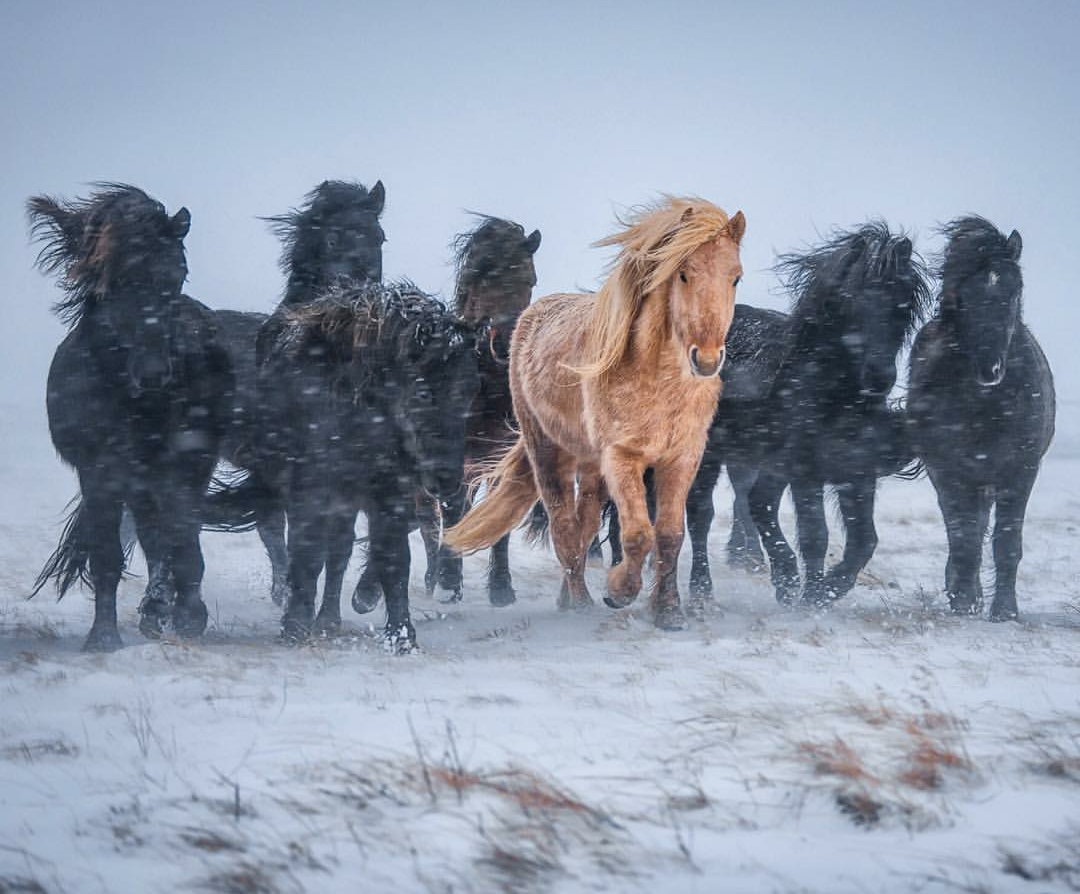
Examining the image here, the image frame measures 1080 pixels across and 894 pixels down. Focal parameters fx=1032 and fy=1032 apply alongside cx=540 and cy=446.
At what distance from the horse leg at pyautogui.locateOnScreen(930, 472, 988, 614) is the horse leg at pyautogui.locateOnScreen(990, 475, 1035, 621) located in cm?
15

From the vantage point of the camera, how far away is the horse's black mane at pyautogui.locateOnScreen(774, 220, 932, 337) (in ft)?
21.4

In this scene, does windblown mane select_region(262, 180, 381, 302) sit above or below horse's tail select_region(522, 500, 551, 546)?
above

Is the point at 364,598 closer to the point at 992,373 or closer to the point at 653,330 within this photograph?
the point at 653,330

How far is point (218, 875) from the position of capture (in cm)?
242

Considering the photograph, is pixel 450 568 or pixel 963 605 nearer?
pixel 963 605

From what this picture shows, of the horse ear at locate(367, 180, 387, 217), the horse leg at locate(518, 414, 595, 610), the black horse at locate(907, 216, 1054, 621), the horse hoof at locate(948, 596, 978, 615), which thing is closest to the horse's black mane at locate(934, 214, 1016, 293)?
the black horse at locate(907, 216, 1054, 621)

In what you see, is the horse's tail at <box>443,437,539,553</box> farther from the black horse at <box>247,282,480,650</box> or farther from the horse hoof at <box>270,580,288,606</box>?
the black horse at <box>247,282,480,650</box>

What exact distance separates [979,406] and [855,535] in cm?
112

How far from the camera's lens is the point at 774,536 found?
7527mm

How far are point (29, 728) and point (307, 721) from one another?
0.99m

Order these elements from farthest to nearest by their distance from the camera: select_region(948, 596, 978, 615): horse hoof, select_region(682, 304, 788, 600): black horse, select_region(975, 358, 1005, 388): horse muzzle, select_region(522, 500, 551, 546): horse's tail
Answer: select_region(522, 500, 551, 546): horse's tail < select_region(682, 304, 788, 600): black horse < select_region(948, 596, 978, 615): horse hoof < select_region(975, 358, 1005, 388): horse muzzle

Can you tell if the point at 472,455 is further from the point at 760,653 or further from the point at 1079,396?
the point at 1079,396

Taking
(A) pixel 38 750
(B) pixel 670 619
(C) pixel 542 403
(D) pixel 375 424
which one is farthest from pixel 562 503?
(A) pixel 38 750

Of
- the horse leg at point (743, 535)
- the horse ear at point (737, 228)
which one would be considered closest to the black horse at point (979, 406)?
the horse ear at point (737, 228)
